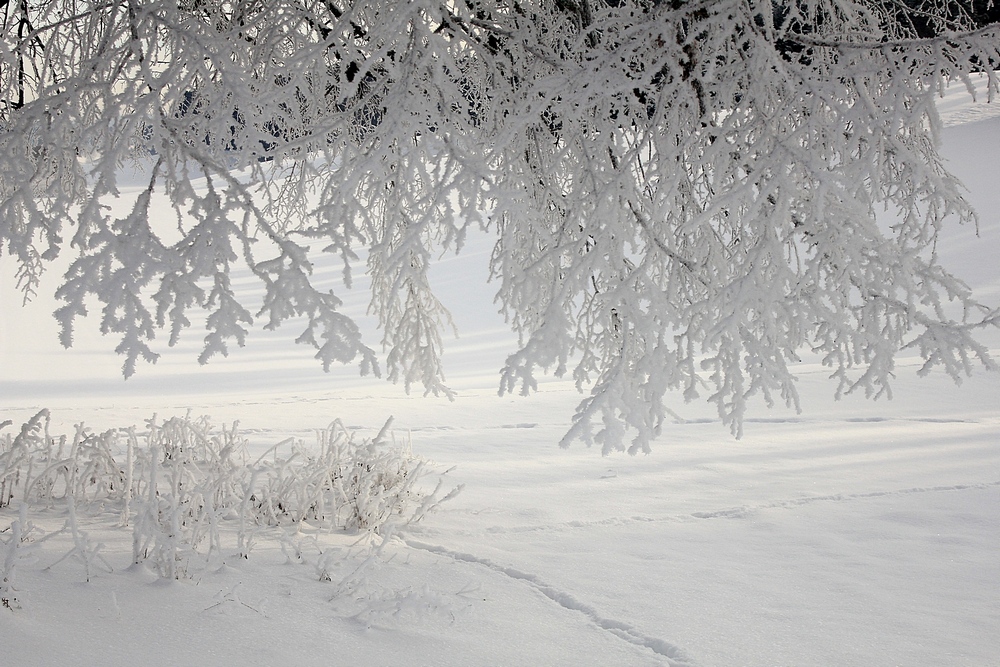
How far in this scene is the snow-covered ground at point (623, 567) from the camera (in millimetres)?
2480

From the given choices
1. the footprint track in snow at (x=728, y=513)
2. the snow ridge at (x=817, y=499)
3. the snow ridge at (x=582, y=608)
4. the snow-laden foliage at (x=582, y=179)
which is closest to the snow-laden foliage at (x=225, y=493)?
the snow ridge at (x=582, y=608)

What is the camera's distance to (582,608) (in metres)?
3.00

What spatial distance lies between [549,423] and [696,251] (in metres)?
3.81

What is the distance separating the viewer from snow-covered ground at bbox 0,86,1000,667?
97.7 inches

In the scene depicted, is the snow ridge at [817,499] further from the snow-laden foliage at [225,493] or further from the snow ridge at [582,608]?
the snow-laden foliage at [225,493]

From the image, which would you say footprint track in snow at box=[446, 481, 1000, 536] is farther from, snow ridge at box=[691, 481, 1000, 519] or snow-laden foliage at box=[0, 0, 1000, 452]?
snow-laden foliage at box=[0, 0, 1000, 452]

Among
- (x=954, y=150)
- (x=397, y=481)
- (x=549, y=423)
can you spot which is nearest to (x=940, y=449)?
(x=549, y=423)

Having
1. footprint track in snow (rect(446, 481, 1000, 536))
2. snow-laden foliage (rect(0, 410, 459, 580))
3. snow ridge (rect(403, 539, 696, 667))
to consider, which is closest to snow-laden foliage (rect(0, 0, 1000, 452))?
snow ridge (rect(403, 539, 696, 667))

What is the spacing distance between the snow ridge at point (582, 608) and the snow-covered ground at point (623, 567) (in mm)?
11

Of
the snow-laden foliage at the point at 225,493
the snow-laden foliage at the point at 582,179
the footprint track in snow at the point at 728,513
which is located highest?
the snow-laden foliage at the point at 582,179

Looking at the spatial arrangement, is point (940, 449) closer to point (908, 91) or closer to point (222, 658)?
point (908, 91)

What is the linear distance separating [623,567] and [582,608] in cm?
52

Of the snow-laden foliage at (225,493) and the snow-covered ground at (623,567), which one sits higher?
the snow-laden foliage at (225,493)

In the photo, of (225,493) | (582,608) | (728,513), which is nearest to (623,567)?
(582,608)
